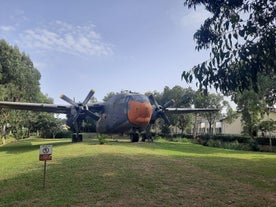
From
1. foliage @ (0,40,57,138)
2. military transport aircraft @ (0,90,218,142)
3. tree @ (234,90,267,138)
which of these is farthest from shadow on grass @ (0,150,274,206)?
foliage @ (0,40,57,138)

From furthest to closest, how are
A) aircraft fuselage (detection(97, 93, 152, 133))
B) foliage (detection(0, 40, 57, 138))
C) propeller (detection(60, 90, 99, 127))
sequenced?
foliage (detection(0, 40, 57, 138))
propeller (detection(60, 90, 99, 127))
aircraft fuselage (detection(97, 93, 152, 133))

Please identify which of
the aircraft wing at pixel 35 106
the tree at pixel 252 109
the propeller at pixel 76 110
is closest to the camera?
the aircraft wing at pixel 35 106

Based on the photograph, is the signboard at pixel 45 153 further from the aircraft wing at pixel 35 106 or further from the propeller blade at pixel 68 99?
the propeller blade at pixel 68 99

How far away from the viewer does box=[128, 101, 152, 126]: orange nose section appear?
28.2 metres

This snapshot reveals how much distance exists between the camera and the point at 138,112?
28.1m

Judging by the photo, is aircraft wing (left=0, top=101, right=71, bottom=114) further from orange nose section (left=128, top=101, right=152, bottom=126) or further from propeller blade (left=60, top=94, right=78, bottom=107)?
orange nose section (left=128, top=101, right=152, bottom=126)

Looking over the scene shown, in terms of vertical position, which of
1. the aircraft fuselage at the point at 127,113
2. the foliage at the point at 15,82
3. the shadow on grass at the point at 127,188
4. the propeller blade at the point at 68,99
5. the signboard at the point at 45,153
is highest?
the foliage at the point at 15,82

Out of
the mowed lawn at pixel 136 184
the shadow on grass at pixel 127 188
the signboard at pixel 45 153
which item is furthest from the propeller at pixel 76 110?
the signboard at pixel 45 153

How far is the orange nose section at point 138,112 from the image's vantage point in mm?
28172

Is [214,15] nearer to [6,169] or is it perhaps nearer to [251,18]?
[251,18]

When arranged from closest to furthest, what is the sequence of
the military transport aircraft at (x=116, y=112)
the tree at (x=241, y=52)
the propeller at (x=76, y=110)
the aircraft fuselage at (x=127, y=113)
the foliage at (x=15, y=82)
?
the tree at (x=241, y=52) → the aircraft fuselage at (x=127, y=113) → the military transport aircraft at (x=116, y=112) → the propeller at (x=76, y=110) → the foliage at (x=15, y=82)

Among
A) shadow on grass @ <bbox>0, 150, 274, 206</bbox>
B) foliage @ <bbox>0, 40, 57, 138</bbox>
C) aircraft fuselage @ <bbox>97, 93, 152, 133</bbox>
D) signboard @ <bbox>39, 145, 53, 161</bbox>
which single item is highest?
foliage @ <bbox>0, 40, 57, 138</bbox>

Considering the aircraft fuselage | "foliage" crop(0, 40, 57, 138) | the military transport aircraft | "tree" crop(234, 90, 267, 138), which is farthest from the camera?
"foliage" crop(0, 40, 57, 138)

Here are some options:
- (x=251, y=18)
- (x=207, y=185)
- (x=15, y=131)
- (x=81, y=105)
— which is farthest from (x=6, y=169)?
(x=15, y=131)
